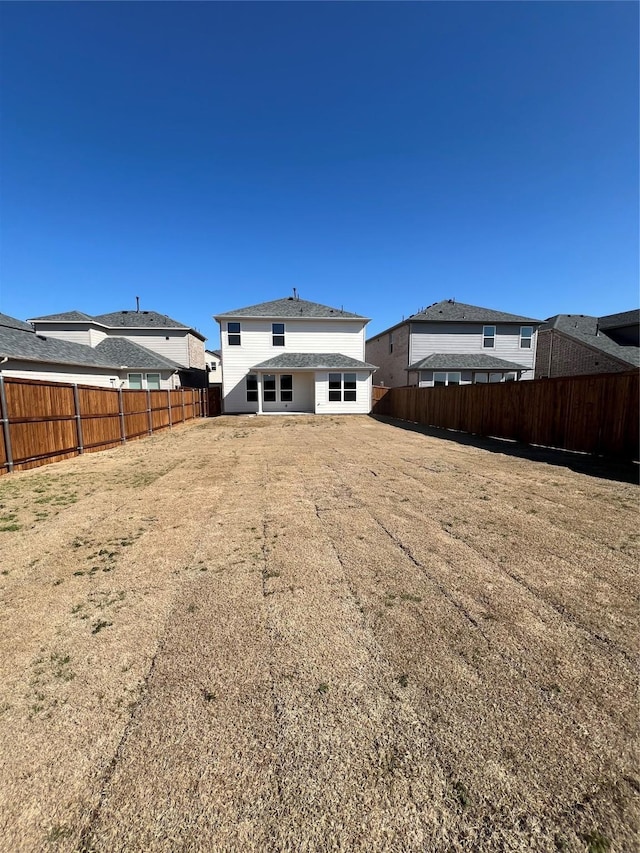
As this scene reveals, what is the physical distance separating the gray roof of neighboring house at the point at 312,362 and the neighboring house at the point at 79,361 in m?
7.51

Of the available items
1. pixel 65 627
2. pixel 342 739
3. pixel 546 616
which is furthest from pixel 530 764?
pixel 65 627

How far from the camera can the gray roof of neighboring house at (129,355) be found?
24094 millimetres

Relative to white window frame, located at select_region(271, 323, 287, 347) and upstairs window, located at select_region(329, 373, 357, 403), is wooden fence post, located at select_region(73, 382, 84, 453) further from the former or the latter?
white window frame, located at select_region(271, 323, 287, 347)

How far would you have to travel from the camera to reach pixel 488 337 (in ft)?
82.2

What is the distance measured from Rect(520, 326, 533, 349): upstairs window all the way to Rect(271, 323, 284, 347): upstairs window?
52.8 ft

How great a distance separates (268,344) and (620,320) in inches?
944

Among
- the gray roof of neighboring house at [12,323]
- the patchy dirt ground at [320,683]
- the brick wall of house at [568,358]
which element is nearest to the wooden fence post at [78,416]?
the patchy dirt ground at [320,683]

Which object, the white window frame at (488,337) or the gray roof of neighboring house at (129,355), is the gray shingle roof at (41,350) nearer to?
the gray roof of neighboring house at (129,355)

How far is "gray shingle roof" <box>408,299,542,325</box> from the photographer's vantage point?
80.0ft

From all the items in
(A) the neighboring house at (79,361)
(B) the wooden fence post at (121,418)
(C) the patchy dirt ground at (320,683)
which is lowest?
(C) the patchy dirt ground at (320,683)

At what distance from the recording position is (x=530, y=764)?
162 cm

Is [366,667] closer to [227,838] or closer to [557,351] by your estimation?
[227,838]

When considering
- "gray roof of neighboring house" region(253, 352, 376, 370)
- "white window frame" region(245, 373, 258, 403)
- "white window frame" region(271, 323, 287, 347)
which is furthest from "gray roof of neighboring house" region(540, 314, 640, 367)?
"white window frame" region(245, 373, 258, 403)

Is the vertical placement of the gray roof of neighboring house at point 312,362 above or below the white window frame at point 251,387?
above
